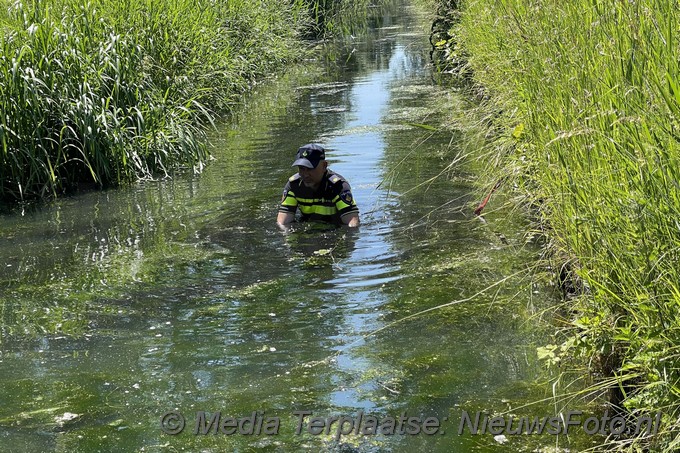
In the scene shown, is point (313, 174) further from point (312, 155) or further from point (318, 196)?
point (318, 196)

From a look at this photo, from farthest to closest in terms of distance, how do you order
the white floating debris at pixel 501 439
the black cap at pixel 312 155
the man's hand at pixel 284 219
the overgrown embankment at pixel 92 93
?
the overgrown embankment at pixel 92 93
the man's hand at pixel 284 219
the black cap at pixel 312 155
the white floating debris at pixel 501 439

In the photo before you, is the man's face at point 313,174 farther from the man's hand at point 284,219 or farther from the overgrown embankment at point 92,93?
the overgrown embankment at point 92,93

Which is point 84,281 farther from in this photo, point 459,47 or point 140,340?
point 459,47

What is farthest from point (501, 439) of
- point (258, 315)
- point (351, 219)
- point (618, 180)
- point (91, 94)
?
point (91, 94)

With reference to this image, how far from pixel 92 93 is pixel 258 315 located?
16.6ft

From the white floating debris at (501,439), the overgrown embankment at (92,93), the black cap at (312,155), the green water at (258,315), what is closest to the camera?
the white floating debris at (501,439)

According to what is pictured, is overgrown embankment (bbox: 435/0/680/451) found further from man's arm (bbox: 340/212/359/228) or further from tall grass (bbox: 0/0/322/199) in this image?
tall grass (bbox: 0/0/322/199)

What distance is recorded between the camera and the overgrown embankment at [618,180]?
10.7 ft

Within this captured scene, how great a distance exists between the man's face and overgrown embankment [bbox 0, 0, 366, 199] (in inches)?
116

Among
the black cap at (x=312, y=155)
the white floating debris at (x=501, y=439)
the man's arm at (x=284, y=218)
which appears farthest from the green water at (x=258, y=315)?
the black cap at (x=312, y=155)

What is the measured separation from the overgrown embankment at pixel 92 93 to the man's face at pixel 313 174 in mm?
2952

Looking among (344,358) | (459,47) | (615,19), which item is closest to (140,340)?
(344,358)

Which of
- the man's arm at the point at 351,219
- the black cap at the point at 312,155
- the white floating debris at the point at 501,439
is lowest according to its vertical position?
the white floating debris at the point at 501,439

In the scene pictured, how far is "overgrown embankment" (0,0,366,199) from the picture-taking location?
31.0 ft
